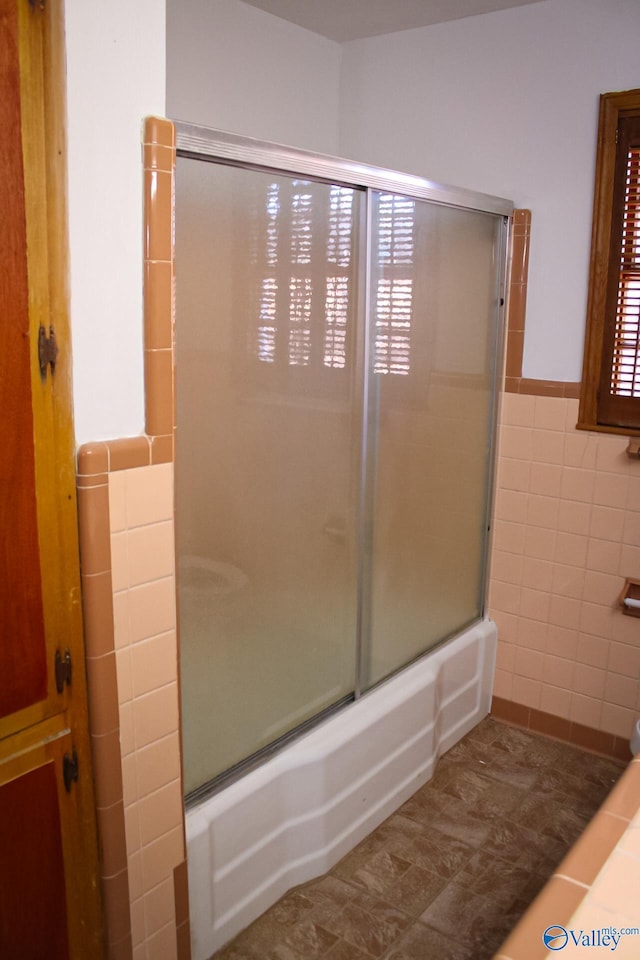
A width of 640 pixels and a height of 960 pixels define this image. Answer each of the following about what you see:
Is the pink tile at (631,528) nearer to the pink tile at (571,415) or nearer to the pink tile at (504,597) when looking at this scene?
the pink tile at (571,415)

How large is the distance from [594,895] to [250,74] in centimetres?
259

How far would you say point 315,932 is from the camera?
194 centimetres

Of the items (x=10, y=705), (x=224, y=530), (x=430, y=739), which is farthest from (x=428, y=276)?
(x=10, y=705)

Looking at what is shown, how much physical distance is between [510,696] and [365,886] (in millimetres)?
1033

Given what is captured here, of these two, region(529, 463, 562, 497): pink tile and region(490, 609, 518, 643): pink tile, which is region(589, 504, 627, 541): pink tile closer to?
region(529, 463, 562, 497): pink tile

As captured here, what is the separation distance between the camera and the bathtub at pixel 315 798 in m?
1.83

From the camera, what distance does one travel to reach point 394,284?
2.23m

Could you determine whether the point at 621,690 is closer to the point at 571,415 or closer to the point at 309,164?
the point at 571,415

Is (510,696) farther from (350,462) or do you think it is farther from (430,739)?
(350,462)

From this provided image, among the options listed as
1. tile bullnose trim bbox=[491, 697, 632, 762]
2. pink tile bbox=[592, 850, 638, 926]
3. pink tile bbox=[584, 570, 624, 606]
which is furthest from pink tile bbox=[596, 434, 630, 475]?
pink tile bbox=[592, 850, 638, 926]

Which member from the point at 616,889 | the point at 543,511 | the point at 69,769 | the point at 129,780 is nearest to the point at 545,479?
the point at 543,511

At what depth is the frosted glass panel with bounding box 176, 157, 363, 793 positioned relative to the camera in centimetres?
173

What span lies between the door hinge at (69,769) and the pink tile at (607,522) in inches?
71.1

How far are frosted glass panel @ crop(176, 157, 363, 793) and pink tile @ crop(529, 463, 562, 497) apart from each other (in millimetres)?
822
